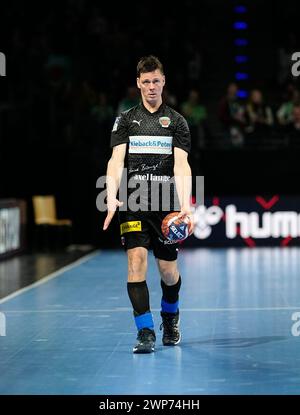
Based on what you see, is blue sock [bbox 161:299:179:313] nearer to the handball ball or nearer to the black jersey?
the handball ball

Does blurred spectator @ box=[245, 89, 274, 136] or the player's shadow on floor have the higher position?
blurred spectator @ box=[245, 89, 274, 136]

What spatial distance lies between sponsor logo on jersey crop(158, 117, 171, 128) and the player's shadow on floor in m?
1.81

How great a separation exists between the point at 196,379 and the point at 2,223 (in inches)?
427

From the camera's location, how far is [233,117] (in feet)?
67.7

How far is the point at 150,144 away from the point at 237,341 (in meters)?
1.83

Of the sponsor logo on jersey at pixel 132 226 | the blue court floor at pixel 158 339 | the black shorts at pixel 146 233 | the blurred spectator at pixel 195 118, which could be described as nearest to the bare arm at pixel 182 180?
the black shorts at pixel 146 233

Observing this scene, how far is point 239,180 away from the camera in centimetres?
2131

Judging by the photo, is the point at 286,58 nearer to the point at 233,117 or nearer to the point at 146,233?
the point at 233,117

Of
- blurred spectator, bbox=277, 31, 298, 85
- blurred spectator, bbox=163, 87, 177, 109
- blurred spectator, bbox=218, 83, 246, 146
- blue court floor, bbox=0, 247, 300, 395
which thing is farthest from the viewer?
blurred spectator, bbox=277, 31, 298, 85

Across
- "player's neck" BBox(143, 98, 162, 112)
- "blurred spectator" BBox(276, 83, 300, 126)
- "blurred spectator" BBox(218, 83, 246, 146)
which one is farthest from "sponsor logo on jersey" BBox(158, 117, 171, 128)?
"blurred spectator" BBox(276, 83, 300, 126)

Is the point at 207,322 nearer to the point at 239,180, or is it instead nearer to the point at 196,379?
the point at 196,379

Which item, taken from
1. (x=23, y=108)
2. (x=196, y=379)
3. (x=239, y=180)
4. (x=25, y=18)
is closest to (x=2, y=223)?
(x=23, y=108)

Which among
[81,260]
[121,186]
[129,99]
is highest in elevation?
[129,99]

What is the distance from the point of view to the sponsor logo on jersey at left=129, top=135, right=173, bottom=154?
8.31 m
